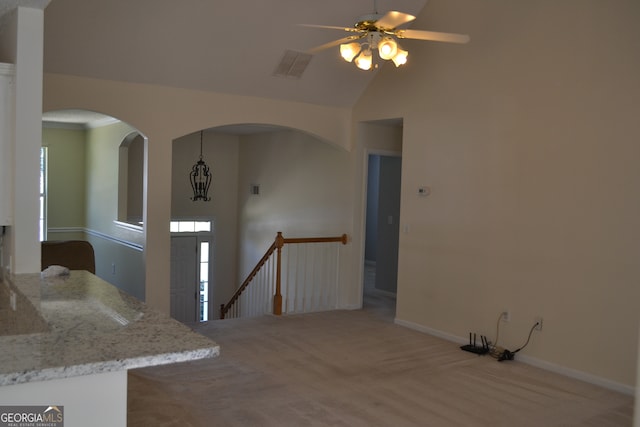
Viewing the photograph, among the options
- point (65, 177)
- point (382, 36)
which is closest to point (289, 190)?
point (65, 177)

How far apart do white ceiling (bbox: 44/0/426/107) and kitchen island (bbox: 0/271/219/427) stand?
347cm

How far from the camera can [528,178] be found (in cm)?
530

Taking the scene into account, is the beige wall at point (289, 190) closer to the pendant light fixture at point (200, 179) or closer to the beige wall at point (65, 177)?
the pendant light fixture at point (200, 179)

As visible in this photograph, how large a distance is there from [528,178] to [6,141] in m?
4.26

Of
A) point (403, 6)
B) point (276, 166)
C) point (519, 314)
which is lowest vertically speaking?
point (519, 314)

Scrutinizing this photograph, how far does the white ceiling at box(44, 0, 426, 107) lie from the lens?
5.09m

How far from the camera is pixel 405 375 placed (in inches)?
192

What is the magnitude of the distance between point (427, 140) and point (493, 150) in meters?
0.91

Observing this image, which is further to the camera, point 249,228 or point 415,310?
point 249,228

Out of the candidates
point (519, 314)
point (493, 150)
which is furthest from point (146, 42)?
point (519, 314)

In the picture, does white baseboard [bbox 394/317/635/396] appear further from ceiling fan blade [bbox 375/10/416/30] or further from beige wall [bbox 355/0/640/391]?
ceiling fan blade [bbox 375/10/416/30]

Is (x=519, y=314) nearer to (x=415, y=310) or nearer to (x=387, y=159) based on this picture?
(x=415, y=310)

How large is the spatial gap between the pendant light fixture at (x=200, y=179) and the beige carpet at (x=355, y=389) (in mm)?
4543

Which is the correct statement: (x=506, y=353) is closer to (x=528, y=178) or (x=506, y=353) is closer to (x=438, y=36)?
(x=528, y=178)
